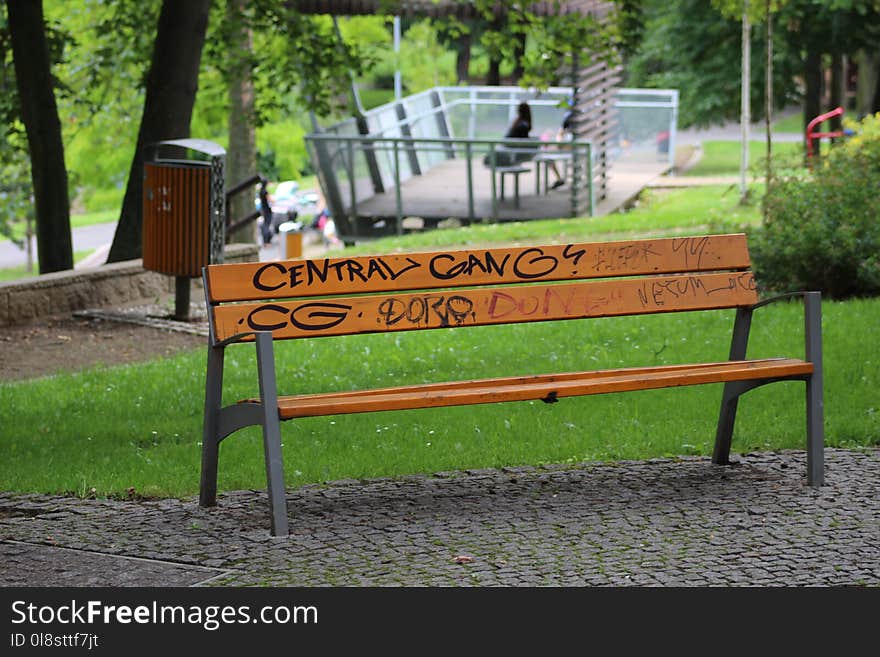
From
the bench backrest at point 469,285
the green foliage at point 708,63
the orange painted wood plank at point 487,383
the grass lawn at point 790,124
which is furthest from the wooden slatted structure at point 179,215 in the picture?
the grass lawn at point 790,124

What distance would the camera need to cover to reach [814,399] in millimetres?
6035

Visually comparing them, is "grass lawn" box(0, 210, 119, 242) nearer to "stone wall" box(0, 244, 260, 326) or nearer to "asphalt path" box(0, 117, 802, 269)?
"asphalt path" box(0, 117, 802, 269)

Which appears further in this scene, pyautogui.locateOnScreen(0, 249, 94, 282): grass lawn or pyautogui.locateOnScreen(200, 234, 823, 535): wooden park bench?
pyautogui.locateOnScreen(0, 249, 94, 282): grass lawn

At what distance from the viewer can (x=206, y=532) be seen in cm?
545

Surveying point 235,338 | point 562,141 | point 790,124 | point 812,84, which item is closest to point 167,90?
point 235,338

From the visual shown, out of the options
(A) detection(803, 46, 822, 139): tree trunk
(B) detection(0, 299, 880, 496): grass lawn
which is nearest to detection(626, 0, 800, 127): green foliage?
(A) detection(803, 46, 822, 139): tree trunk

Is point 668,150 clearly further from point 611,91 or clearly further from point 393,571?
point 393,571

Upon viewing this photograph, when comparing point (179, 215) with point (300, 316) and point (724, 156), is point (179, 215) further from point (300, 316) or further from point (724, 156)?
point (724, 156)

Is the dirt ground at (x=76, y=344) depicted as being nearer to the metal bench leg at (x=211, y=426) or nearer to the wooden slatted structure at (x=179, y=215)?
the wooden slatted structure at (x=179, y=215)

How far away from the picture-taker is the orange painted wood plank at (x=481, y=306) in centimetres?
572

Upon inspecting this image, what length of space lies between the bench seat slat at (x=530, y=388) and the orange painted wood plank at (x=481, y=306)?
260 millimetres

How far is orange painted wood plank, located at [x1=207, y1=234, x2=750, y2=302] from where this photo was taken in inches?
224

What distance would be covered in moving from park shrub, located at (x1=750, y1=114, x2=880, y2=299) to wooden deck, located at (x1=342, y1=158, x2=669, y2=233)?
12159 mm

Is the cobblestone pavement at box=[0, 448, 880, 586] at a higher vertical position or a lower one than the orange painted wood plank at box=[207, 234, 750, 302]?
lower
